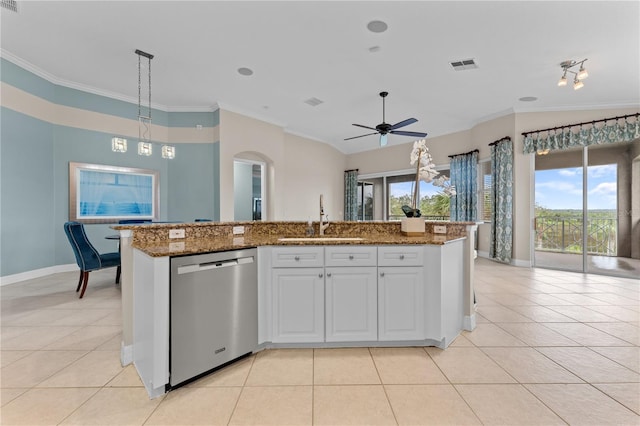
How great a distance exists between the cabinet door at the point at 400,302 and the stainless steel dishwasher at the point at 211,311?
97 cm

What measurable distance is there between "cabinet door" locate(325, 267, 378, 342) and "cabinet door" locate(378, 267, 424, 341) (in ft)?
0.19

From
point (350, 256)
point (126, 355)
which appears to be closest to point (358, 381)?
point (350, 256)

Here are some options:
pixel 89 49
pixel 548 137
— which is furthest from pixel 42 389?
pixel 548 137

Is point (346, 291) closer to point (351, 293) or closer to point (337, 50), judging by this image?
point (351, 293)

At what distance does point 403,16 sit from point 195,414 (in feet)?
12.4

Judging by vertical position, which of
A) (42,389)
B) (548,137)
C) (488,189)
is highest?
(548,137)

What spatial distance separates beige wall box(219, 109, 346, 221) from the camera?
5645 millimetres

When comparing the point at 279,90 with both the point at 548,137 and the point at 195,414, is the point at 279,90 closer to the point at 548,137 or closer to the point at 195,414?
the point at 195,414

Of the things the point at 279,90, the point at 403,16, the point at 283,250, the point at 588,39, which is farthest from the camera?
the point at 279,90

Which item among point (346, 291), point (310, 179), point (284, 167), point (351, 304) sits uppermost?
point (284, 167)

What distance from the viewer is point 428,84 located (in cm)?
453

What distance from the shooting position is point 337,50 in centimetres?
360

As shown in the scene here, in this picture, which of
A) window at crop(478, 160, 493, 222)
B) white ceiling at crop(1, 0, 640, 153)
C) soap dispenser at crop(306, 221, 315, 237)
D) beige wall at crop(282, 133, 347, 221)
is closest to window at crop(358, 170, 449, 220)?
beige wall at crop(282, 133, 347, 221)

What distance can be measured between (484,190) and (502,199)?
0.84 metres
